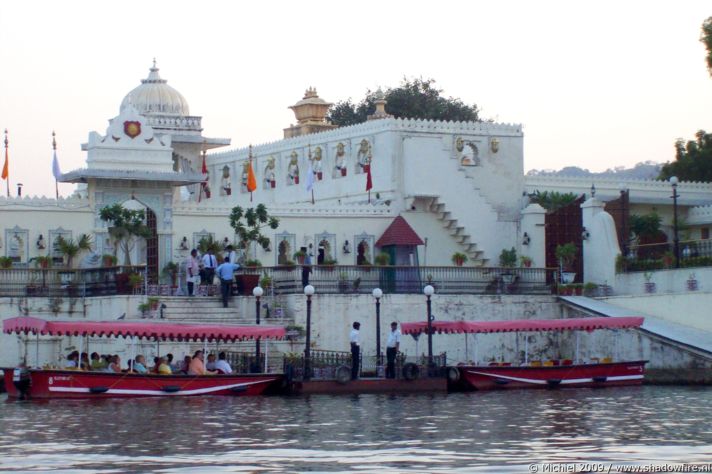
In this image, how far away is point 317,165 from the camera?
59.1 metres

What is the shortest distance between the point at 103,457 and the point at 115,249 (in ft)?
86.8

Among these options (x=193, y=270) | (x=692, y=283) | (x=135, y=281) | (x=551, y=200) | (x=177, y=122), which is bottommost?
(x=692, y=283)

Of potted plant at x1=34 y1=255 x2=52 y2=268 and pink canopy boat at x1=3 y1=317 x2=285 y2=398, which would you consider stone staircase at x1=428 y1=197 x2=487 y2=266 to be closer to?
potted plant at x1=34 y1=255 x2=52 y2=268

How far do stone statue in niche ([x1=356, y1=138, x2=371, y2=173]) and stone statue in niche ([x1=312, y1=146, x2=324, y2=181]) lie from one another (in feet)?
7.38

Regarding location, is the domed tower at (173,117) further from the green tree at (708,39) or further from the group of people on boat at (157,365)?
the group of people on boat at (157,365)

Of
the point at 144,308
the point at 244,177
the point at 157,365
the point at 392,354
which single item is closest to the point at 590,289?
the point at 392,354

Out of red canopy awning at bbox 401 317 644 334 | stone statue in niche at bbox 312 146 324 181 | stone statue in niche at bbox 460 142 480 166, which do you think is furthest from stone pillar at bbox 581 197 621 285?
stone statue in niche at bbox 312 146 324 181

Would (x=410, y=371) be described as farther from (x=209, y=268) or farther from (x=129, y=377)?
(x=209, y=268)

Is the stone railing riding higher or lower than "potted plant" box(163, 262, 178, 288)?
higher

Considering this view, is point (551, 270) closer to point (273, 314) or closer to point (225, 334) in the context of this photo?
point (273, 314)

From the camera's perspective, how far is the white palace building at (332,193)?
1988 inches

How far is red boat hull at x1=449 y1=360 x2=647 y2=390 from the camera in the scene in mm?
39375

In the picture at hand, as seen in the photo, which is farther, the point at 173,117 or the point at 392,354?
the point at 173,117

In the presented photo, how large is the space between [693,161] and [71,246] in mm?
33100
